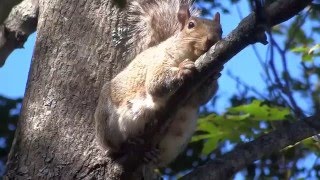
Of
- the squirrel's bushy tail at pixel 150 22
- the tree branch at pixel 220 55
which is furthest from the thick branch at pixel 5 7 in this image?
the squirrel's bushy tail at pixel 150 22

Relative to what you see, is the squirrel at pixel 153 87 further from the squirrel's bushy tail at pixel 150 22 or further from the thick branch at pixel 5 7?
the thick branch at pixel 5 7

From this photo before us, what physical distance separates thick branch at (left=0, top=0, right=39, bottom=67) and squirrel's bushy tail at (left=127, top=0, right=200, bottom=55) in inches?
19.0

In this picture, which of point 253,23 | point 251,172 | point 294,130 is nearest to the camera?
point 253,23

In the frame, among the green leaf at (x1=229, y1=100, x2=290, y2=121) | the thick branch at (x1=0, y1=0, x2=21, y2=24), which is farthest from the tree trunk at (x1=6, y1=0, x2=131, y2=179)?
the thick branch at (x1=0, y1=0, x2=21, y2=24)

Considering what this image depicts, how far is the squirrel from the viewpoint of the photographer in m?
3.05

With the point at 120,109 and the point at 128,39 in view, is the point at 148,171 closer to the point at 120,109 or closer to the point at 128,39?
the point at 120,109

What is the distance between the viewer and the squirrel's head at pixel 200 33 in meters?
3.07

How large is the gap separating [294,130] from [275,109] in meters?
Result: 0.44

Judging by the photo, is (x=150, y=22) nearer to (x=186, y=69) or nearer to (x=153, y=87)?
(x=153, y=87)

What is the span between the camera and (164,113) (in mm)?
2643

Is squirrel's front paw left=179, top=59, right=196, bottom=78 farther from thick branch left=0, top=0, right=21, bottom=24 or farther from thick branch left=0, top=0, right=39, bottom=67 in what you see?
thick branch left=0, top=0, right=21, bottom=24

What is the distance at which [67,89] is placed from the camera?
314cm

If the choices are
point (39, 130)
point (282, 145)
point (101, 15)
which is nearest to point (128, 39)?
point (101, 15)

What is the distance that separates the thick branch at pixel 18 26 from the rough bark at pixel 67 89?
8 centimetres
